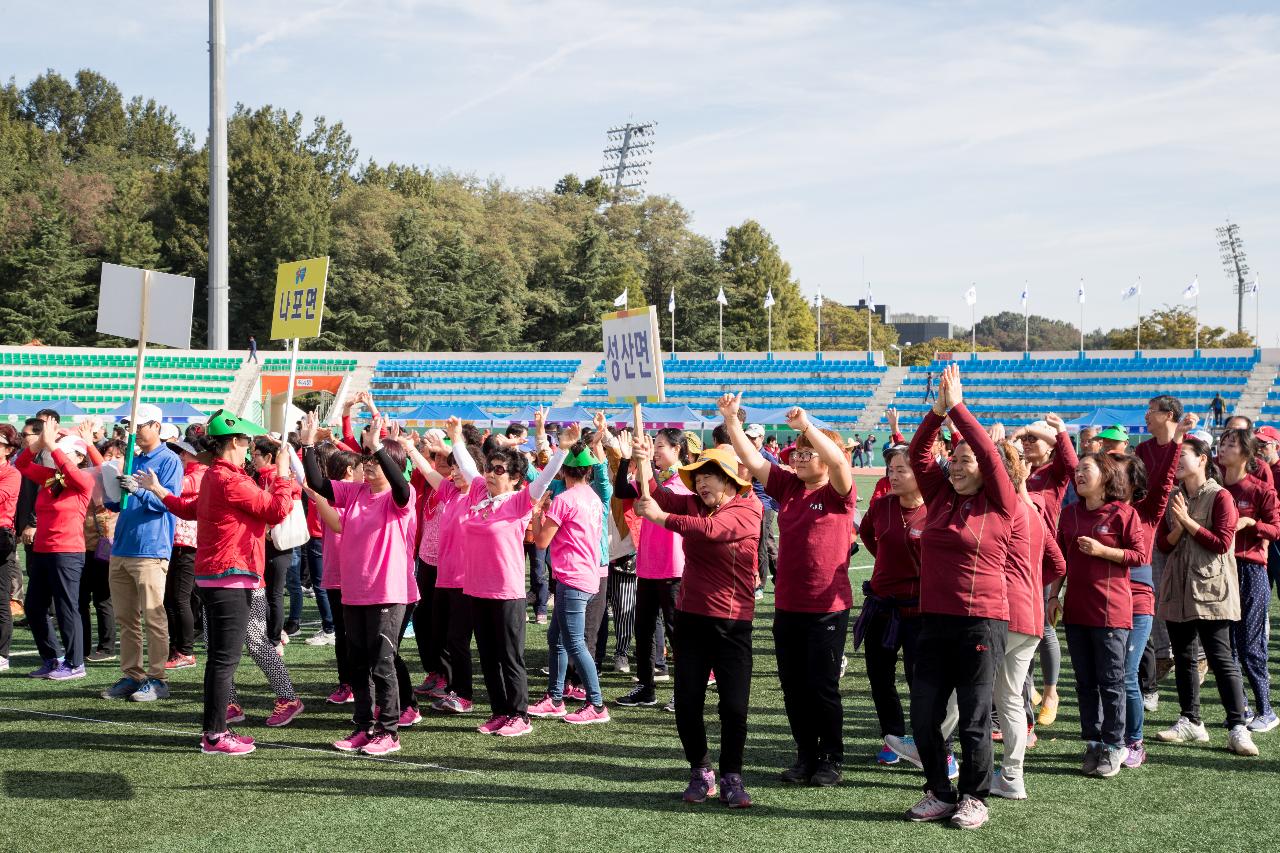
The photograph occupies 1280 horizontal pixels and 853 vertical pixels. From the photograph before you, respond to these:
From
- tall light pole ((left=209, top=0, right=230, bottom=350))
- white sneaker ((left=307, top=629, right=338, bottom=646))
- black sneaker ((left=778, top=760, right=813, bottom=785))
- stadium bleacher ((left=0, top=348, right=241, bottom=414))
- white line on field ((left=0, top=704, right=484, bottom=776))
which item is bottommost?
white sneaker ((left=307, top=629, right=338, bottom=646))

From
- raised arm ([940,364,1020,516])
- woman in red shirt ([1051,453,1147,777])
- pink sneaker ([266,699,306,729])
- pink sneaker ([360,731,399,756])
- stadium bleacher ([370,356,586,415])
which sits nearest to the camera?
raised arm ([940,364,1020,516])

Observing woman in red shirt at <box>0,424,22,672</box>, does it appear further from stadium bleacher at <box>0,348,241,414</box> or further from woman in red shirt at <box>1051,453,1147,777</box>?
stadium bleacher at <box>0,348,241,414</box>

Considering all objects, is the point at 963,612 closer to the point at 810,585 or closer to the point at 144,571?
the point at 810,585

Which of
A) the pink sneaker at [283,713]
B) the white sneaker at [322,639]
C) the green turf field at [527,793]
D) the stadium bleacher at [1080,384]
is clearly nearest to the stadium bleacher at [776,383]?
the stadium bleacher at [1080,384]

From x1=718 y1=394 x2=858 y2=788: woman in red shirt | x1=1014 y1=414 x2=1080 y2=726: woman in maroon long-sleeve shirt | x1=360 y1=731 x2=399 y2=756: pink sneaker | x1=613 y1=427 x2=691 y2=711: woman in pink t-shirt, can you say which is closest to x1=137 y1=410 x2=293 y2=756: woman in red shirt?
x1=360 y1=731 x2=399 y2=756: pink sneaker

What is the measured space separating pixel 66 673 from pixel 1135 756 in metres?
7.39

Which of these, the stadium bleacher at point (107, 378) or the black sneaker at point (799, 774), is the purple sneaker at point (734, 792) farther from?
the stadium bleacher at point (107, 378)

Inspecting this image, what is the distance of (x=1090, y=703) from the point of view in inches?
268

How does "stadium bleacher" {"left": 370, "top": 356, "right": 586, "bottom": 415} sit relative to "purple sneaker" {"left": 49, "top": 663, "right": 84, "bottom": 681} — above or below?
above

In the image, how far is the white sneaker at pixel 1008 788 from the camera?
6316 mm

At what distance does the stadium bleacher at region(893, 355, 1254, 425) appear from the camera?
40.5 metres

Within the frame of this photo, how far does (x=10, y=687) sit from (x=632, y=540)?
4568 mm

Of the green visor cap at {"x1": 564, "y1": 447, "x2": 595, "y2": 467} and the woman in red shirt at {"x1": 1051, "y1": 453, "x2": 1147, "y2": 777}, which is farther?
the green visor cap at {"x1": 564, "y1": 447, "x2": 595, "y2": 467}

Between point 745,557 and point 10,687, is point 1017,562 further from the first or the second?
point 10,687
